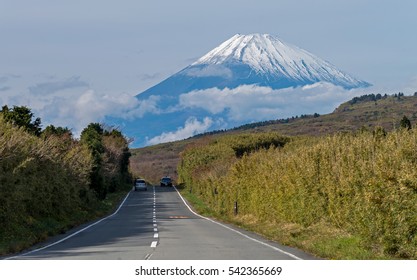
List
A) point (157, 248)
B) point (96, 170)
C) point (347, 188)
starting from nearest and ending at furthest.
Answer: point (157, 248) → point (347, 188) → point (96, 170)

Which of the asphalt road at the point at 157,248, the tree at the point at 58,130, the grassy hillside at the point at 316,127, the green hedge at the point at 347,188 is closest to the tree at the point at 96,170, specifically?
the tree at the point at 58,130

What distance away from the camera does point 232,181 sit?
43406mm

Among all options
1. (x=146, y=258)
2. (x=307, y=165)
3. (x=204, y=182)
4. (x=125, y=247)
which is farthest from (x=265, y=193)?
(x=204, y=182)

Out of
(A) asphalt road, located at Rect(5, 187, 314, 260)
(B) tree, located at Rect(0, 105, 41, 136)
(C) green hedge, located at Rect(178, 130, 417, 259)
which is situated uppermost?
(B) tree, located at Rect(0, 105, 41, 136)

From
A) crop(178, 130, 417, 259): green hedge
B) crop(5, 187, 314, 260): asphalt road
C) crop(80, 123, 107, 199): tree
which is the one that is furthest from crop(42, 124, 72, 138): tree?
crop(5, 187, 314, 260): asphalt road

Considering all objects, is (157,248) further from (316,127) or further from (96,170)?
(316,127)

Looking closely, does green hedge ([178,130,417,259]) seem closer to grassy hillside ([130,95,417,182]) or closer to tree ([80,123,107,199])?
tree ([80,123,107,199])

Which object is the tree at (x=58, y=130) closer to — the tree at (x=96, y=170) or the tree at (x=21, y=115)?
the tree at (x=96, y=170)

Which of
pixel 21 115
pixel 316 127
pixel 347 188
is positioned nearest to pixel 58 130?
pixel 21 115

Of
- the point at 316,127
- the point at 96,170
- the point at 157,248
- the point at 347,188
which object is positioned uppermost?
the point at 316,127

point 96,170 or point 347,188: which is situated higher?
point 96,170

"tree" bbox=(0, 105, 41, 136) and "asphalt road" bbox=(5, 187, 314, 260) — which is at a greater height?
"tree" bbox=(0, 105, 41, 136)

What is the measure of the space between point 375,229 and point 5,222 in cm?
1254

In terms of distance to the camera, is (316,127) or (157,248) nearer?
(157,248)
